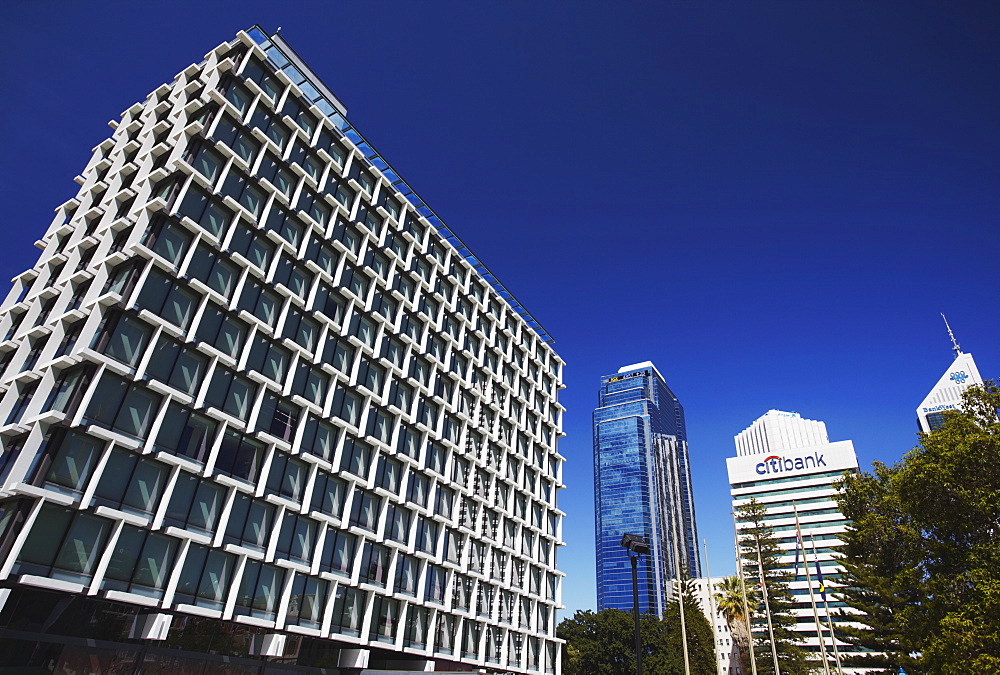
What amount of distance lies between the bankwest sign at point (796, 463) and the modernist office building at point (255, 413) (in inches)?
3131

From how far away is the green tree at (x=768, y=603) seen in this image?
5894 cm

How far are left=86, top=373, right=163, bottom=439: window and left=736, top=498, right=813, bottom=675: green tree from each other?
51.4 metres

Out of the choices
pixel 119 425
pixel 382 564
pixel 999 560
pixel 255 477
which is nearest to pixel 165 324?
pixel 119 425

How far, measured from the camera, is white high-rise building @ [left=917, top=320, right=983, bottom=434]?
182 meters

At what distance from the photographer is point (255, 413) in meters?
30.0

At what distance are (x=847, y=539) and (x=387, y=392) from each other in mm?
36979

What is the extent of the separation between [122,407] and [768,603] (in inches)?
2434

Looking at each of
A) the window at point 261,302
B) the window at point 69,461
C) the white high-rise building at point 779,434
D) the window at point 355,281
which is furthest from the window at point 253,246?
the white high-rise building at point 779,434

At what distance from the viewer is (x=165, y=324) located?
27312 millimetres

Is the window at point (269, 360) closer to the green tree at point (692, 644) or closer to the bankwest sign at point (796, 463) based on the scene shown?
the green tree at point (692, 644)

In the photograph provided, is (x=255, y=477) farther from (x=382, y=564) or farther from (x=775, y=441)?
(x=775, y=441)

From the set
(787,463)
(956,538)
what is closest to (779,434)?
(787,463)

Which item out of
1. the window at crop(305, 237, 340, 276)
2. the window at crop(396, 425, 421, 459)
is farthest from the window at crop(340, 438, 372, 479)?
the window at crop(305, 237, 340, 276)

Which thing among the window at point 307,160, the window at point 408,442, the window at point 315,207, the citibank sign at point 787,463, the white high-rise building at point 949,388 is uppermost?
the white high-rise building at point 949,388
